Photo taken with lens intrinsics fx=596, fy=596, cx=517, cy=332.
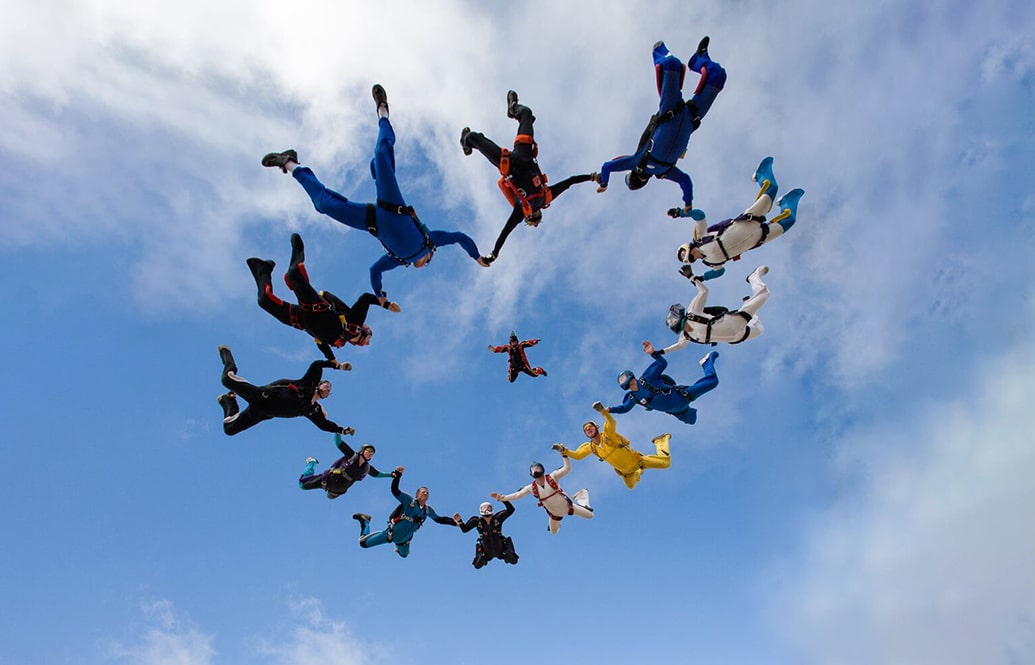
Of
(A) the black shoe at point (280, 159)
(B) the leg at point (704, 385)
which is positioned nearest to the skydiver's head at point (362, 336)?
(A) the black shoe at point (280, 159)

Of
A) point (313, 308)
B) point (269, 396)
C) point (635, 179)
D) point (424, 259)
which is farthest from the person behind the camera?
point (635, 179)

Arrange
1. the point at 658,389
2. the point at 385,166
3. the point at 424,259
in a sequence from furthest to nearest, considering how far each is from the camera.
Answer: the point at 658,389, the point at 424,259, the point at 385,166

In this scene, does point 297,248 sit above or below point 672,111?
below

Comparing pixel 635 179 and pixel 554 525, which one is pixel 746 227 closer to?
pixel 635 179

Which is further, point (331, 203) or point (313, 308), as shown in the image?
point (313, 308)

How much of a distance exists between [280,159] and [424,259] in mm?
3120

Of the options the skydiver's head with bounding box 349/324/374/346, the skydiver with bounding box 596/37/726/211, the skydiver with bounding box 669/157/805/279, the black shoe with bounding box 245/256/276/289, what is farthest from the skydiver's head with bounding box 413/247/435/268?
the skydiver with bounding box 669/157/805/279

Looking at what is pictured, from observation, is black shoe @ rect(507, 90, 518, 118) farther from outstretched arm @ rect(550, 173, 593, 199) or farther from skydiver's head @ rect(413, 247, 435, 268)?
skydiver's head @ rect(413, 247, 435, 268)

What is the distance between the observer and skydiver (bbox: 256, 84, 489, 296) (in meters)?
10.4

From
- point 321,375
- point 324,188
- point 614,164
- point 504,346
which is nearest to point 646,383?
point 504,346

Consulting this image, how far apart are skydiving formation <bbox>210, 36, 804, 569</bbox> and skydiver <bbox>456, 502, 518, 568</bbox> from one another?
2.14 metres

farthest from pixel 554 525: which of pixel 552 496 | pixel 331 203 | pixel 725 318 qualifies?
pixel 331 203

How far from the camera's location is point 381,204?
10.6m

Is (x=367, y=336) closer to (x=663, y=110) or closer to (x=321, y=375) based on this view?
(x=321, y=375)
